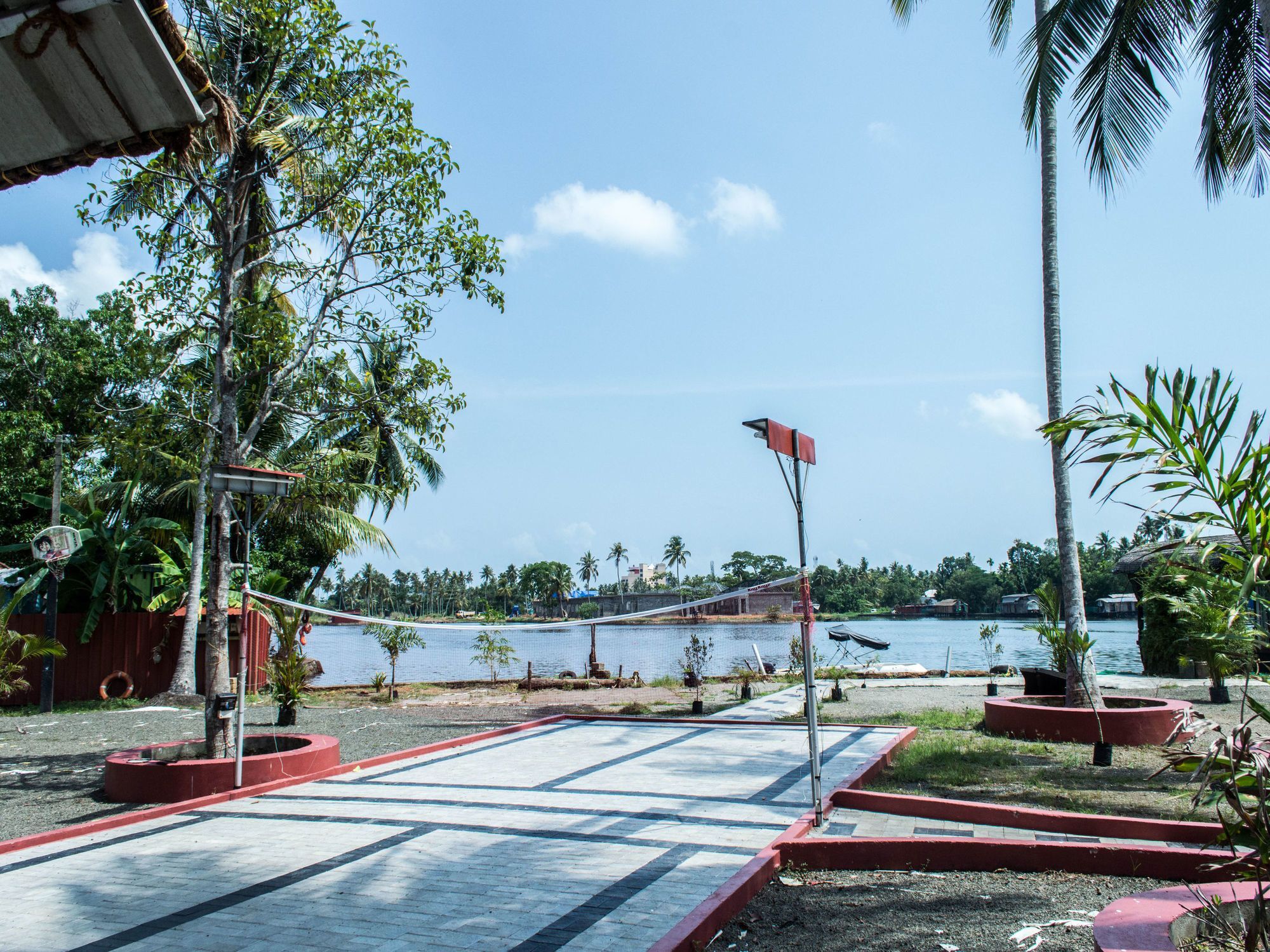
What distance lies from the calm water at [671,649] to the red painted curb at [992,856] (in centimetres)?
398

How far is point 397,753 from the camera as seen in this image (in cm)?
955

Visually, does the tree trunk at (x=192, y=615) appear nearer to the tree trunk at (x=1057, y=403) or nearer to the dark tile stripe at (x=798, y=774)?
the dark tile stripe at (x=798, y=774)

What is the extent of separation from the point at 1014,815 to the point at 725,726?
6.17 meters

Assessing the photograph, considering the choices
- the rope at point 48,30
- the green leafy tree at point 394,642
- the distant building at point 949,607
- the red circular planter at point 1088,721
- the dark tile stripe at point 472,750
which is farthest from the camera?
the distant building at point 949,607

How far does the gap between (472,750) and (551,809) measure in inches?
142

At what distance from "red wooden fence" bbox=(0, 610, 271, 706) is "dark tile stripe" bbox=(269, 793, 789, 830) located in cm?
1087

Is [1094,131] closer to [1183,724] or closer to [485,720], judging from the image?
[1183,724]

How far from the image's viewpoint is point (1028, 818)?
593 cm

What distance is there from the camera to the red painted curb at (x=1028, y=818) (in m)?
5.33

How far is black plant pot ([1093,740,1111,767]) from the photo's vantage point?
27.3 feet

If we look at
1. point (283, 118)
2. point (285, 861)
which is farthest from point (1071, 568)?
point (283, 118)

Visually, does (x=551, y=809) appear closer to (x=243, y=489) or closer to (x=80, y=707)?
(x=243, y=489)

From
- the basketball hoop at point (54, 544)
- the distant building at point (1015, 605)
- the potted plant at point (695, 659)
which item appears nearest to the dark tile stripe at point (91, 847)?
the basketball hoop at point (54, 544)

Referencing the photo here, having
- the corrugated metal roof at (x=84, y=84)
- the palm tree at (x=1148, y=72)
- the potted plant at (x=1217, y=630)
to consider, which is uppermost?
the palm tree at (x=1148, y=72)
